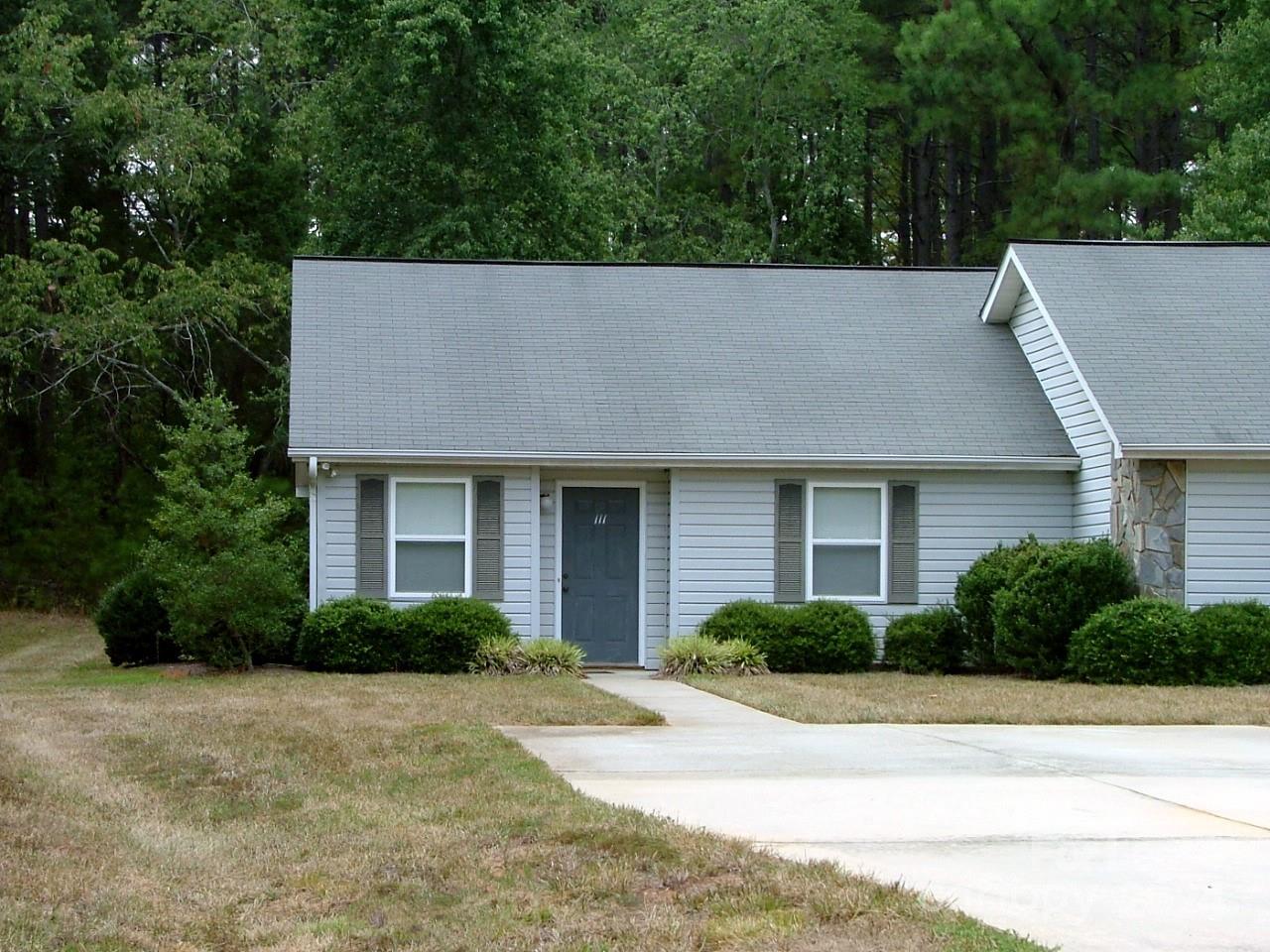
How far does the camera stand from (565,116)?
3050 cm

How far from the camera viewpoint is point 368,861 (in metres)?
6.72

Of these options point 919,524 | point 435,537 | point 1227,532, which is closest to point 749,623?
point 919,524

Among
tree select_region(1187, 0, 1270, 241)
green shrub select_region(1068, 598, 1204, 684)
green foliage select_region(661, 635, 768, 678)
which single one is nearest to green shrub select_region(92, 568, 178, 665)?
green foliage select_region(661, 635, 768, 678)

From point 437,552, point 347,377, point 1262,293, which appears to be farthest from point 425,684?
point 1262,293

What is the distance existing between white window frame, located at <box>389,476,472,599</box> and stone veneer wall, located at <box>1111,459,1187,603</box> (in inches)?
275

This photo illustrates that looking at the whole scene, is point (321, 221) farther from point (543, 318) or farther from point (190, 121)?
point (543, 318)

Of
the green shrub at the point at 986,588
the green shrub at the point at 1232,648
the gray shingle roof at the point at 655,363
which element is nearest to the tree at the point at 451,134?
the gray shingle roof at the point at 655,363

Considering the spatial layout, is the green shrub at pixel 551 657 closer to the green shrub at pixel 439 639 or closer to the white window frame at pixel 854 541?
the green shrub at pixel 439 639

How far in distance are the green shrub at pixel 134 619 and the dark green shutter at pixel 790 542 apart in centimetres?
678

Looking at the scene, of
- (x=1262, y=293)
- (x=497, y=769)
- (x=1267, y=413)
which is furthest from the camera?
(x=1262, y=293)

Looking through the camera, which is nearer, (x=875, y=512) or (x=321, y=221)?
(x=875, y=512)

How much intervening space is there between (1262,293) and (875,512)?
583cm

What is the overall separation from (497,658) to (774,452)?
12.6 ft

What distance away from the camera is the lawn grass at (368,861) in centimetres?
558
